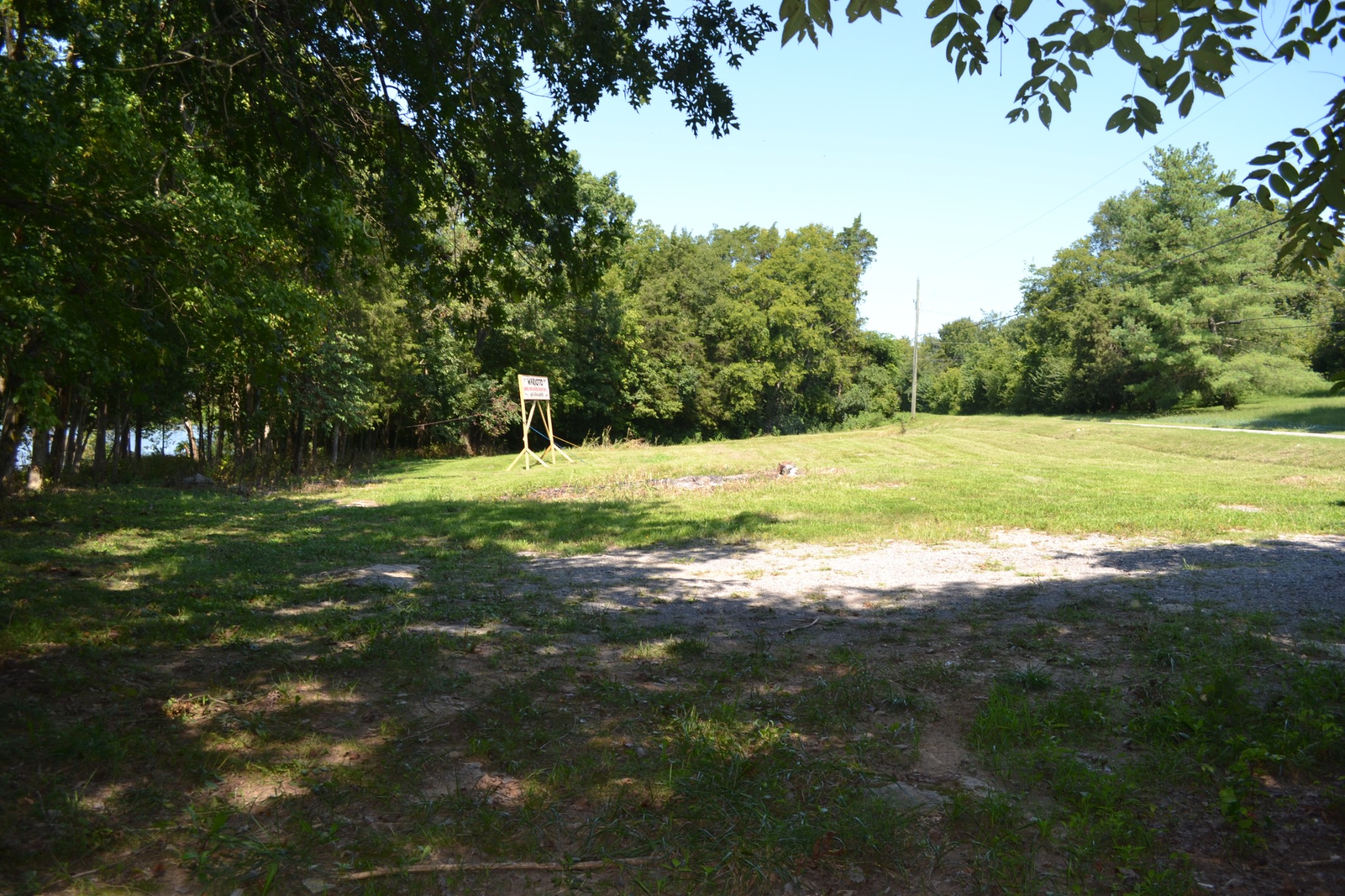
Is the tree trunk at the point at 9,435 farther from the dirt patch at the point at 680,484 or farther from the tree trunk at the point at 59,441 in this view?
the dirt patch at the point at 680,484

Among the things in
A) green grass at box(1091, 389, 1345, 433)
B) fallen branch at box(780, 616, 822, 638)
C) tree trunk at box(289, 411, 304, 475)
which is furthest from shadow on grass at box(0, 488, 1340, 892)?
green grass at box(1091, 389, 1345, 433)

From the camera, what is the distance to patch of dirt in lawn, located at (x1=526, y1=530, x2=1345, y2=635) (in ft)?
20.0

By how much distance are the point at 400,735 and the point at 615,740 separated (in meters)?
0.96

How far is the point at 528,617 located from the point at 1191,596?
5113 millimetres

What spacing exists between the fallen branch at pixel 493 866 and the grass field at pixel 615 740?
2 centimetres

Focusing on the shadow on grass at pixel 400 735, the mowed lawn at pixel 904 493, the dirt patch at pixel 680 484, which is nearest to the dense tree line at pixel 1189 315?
the mowed lawn at pixel 904 493

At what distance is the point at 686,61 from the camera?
17.3ft

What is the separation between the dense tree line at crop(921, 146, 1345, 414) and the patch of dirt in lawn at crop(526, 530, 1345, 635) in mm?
25025

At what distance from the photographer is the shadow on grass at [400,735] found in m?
2.65

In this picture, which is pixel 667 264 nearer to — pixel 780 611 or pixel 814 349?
pixel 814 349

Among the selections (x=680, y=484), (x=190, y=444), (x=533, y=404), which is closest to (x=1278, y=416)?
(x=680, y=484)

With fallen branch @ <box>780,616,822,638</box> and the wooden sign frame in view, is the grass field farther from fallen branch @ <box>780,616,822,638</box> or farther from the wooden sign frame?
the wooden sign frame

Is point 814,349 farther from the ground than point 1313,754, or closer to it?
farther from the ground


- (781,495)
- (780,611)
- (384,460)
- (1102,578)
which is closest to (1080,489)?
(781,495)
